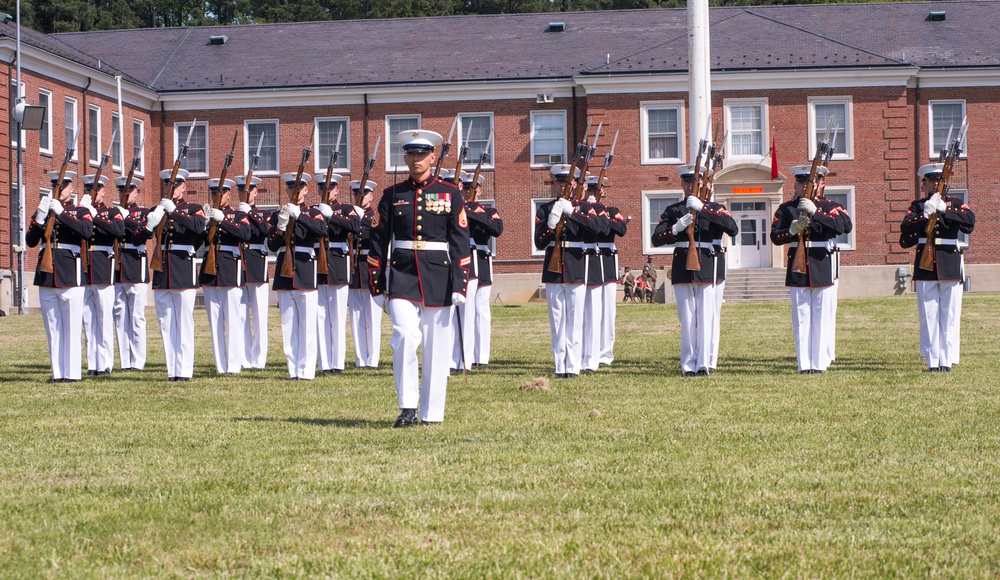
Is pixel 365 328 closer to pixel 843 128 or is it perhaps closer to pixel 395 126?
pixel 395 126

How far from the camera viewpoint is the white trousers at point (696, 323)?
1453 cm

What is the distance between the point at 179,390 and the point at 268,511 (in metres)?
7.05

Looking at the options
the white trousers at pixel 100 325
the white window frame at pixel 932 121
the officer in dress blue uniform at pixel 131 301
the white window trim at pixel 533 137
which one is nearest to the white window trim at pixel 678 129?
the white window trim at pixel 533 137

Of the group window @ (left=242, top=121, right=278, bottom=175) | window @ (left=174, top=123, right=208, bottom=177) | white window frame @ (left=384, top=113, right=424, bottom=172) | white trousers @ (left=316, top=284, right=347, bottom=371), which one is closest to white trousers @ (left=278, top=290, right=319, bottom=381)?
white trousers @ (left=316, top=284, right=347, bottom=371)

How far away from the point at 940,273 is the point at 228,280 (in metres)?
7.78

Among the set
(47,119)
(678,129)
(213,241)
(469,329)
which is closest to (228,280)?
(213,241)

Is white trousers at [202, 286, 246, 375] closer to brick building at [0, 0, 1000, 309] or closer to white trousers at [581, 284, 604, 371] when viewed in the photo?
white trousers at [581, 284, 604, 371]

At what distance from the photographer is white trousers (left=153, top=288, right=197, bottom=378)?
1438 cm

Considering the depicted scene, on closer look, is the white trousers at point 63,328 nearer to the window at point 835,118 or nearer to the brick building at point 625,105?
the brick building at point 625,105

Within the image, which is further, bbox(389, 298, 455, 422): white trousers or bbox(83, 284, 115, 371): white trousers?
bbox(83, 284, 115, 371): white trousers

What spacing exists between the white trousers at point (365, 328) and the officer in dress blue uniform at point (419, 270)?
606 centimetres

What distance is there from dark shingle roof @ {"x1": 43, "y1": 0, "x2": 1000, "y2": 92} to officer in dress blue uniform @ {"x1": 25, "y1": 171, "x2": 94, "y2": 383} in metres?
30.4

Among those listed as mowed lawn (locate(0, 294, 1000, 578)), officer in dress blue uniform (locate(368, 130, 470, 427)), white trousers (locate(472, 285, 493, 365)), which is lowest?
mowed lawn (locate(0, 294, 1000, 578))

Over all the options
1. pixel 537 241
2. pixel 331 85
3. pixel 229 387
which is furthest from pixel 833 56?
pixel 229 387
